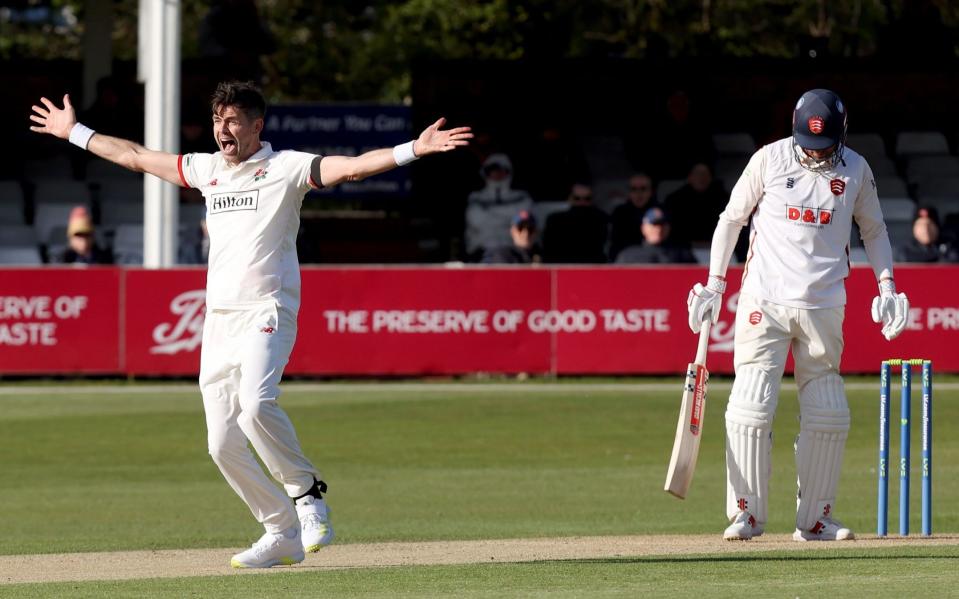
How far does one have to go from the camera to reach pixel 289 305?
854 cm

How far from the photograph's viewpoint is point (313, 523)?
8.73 meters

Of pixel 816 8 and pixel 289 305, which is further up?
pixel 816 8

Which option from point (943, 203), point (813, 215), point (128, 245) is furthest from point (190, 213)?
point (813, 215)

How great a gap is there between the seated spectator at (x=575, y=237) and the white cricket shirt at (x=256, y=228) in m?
13.5

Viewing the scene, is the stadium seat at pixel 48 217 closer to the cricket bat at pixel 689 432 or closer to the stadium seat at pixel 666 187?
the stadium seat at pixel 666 187

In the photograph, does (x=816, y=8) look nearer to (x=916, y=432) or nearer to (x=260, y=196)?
(x=916, y=432)

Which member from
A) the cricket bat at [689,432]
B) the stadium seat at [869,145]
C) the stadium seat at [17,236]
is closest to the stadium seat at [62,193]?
the stadium seat at [17,236]

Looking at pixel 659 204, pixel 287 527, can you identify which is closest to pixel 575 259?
pixel 659 204

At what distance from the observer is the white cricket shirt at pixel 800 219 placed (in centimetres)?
948

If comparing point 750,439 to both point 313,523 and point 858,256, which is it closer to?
point 313,523

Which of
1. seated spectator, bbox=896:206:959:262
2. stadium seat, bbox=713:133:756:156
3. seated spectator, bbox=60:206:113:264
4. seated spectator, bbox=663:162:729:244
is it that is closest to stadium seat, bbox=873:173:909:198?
stadium seat, bbox=713:133:756:156

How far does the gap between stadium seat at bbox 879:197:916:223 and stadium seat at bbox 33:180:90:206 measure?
10.5 m

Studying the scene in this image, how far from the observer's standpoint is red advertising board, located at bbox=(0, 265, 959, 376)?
1978 centimetres

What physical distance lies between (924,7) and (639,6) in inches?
477
